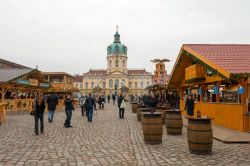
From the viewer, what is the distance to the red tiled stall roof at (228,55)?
1196 cm

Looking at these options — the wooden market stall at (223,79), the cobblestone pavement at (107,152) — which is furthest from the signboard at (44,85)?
the cobblestone pavement at (107,152)

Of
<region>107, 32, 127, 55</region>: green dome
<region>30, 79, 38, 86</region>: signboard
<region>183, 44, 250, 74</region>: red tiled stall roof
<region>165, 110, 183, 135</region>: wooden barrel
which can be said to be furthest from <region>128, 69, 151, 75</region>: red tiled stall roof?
<region>165, 110, 183, 135</region>: wooden barrel

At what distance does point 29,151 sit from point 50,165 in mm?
1727

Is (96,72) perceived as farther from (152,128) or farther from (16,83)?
(152,128)

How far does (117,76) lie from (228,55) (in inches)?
4309

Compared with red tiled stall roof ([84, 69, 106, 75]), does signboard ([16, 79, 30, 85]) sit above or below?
below

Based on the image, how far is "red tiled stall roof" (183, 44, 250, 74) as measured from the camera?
12.0m

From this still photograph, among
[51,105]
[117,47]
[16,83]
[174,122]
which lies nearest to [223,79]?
[174,122]

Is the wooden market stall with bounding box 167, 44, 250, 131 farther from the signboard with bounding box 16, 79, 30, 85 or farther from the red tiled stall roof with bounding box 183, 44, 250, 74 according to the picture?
the signboard with bounding box 16, 79, 30, 85

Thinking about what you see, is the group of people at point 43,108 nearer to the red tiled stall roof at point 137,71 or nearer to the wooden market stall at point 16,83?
the wooden market stall at point 16,83

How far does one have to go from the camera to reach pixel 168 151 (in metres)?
7.95

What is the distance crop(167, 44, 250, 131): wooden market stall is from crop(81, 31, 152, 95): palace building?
322ft

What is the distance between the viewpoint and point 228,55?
1367 cm

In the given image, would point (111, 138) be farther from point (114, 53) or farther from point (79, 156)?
point (114, 53)
